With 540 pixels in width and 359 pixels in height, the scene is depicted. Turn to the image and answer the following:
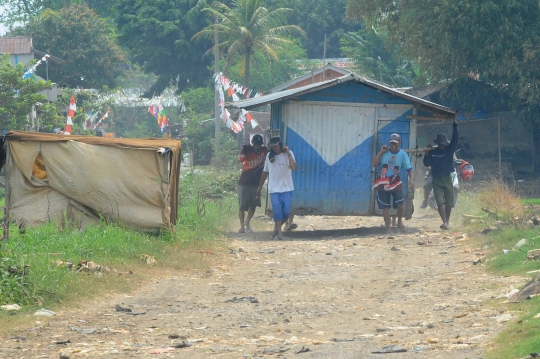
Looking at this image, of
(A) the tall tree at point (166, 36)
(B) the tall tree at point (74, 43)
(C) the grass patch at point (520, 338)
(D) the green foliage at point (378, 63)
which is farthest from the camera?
(B) the tall tree at point (74, 43)

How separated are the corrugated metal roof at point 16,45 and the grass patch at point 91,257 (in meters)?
30.9

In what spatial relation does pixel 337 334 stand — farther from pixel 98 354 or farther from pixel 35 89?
pixel 35 89

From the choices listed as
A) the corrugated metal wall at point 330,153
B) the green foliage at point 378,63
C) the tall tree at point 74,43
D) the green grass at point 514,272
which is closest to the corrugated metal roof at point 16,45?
the tall tree at point 74,43

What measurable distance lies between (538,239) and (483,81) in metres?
15.5

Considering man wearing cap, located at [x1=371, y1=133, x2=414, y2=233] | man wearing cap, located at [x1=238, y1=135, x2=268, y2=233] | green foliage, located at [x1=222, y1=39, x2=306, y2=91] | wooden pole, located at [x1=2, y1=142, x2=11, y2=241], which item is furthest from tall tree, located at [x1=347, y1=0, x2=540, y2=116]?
green foliage, located at [x1=222, y1=39, x2=306, y2=91]

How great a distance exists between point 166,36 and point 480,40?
28390mm

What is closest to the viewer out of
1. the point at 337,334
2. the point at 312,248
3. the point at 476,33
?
the point at 337,334

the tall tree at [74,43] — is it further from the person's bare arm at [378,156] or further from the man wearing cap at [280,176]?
the person's bare arm at [378,156]

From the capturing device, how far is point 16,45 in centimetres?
4169

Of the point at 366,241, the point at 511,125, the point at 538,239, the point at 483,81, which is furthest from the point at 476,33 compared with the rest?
the point at 538,239

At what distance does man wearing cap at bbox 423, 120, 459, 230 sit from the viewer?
1314 centimetres

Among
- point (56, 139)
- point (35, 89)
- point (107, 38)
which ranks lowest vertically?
point (56, 139)

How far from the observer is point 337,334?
6.45 metres

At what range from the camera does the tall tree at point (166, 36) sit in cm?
4641
